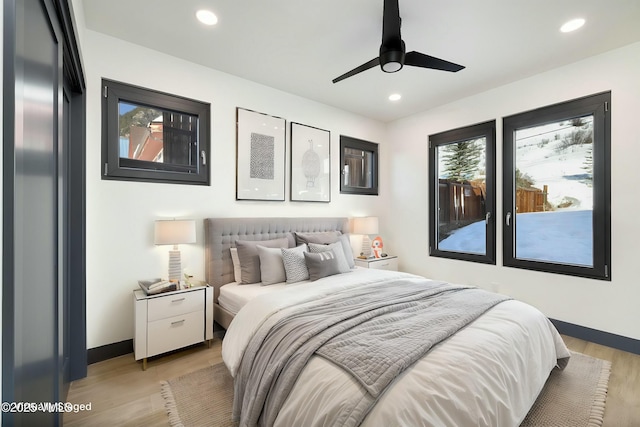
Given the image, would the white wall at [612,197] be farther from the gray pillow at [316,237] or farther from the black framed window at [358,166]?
the gray pillow at [316,237]

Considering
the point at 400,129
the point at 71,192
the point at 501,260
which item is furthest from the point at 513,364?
the point at 400,129

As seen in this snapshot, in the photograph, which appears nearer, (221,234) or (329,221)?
(221,234)

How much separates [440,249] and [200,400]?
11.2ft

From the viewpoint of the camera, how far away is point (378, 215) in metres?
4.80

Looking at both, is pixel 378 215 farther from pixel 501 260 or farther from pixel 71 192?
pixel 71 192

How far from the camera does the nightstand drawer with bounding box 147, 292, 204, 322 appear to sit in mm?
2396

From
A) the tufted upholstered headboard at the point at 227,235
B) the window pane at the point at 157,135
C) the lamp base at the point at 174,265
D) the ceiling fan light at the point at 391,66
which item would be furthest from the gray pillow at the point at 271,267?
the ceiling fan light at the point at 391,66

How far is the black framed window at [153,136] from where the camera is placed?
8.32 feet

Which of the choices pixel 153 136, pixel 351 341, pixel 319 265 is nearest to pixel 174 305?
pixel 319 265

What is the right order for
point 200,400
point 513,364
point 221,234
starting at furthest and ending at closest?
point 221,234, point 200,400, point 513,364

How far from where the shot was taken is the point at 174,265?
2680mm

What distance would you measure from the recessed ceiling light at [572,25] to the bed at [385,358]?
2235 mm

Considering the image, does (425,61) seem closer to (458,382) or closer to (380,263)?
(458,382)

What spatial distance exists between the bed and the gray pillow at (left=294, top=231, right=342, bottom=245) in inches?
41.4
